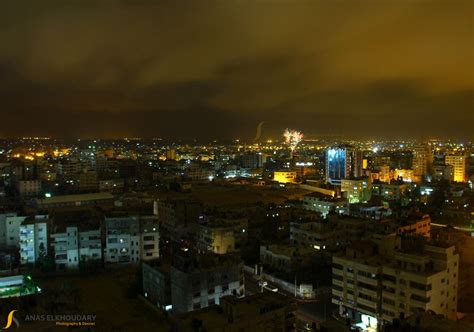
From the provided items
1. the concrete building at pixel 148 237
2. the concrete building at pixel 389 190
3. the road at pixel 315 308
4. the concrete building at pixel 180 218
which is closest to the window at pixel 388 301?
the road at pixel 315 308

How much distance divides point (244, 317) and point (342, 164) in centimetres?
1768

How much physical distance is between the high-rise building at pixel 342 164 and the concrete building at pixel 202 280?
50.3ft

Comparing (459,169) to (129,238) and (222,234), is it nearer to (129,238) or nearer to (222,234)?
(222,234)

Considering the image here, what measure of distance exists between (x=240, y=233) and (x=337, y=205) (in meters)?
4.34

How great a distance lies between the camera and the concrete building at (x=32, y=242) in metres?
9.07

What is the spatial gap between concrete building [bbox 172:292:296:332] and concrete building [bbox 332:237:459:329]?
147 centimetres

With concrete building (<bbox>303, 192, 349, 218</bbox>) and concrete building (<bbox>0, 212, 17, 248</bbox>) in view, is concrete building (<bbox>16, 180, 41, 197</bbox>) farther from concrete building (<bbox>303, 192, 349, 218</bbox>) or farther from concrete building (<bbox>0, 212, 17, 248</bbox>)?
concrete building (<bbox>303, 192, 349, 218</bbox>)

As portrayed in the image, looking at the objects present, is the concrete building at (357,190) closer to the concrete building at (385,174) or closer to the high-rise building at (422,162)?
the concrete building at (385,174)

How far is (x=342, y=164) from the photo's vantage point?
21.6 meters

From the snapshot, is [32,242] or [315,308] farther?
[32,242]

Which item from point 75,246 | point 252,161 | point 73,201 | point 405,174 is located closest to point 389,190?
point 405,174

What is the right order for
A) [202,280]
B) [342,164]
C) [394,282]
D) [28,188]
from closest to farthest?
1. [394,282]
2. [202,280]
3. [28,188]
4. [342,164]

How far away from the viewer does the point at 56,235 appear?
866 centimetres

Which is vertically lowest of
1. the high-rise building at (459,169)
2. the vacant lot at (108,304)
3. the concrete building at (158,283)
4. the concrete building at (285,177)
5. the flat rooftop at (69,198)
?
the vacant lot at (108,304)
